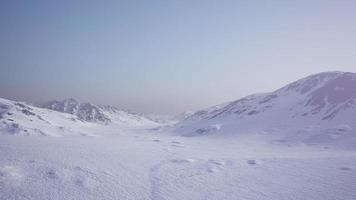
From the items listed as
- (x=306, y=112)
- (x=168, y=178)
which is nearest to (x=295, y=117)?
(x=306, y=112)

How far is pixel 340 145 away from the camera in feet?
236

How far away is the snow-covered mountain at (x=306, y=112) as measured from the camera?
302 feet

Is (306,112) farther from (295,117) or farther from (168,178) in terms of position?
(168,178)

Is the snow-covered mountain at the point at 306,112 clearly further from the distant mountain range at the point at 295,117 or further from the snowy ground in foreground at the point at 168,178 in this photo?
the snowy ground in foreground at the point at 168,178

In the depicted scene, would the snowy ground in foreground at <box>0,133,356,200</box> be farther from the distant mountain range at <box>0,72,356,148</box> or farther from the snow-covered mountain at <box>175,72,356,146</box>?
the snow-covered mountain at <box>175,72,356,146</box>

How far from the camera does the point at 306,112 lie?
378ft

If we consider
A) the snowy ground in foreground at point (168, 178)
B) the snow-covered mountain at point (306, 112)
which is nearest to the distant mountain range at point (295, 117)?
the snow-covered mountain at point (306, 112)

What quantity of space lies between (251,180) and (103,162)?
25016mm

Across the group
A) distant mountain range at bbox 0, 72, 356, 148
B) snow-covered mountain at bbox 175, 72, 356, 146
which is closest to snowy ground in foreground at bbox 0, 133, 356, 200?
distant mountain range at bbox 0, 72, 356, 148

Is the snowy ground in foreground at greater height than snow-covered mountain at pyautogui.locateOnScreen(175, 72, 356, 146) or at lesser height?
lesser

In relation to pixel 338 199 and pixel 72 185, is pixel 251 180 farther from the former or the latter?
pixel 72 185

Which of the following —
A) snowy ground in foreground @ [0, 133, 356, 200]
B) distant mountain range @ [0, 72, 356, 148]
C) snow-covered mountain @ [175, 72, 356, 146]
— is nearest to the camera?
snowy ground in foreground @ [0, 133, 356, 200]

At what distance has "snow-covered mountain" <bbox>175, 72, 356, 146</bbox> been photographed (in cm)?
9194

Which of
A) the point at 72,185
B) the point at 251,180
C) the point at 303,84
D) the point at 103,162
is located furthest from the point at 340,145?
the point at 303,84
